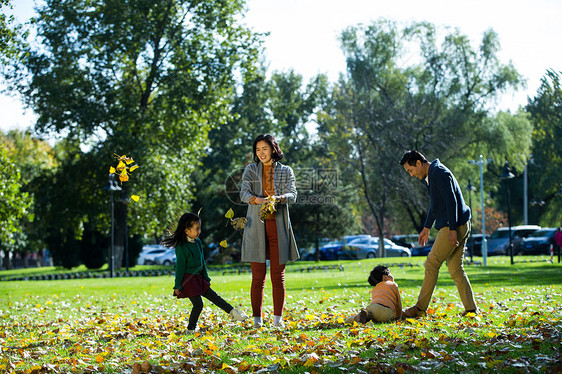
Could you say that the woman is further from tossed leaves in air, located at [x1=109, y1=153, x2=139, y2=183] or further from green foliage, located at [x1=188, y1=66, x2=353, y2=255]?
→ green foliage, located at [x1=188, y1=66, x2=353, y2=255]

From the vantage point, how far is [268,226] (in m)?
7.35

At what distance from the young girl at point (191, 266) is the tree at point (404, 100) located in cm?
3046

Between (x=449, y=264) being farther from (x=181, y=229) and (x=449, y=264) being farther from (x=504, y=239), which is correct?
(x=504, y=239)

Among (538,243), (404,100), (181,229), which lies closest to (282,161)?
(404,100)

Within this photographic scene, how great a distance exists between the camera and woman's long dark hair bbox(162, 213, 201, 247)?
735 cm

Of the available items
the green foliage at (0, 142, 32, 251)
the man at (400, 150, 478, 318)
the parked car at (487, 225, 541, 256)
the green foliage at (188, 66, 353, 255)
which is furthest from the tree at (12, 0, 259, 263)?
the man at (400, 150, 478, 318)

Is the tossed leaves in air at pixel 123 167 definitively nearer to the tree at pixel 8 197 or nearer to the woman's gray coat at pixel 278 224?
the woman's gray coat at pixel 278 224

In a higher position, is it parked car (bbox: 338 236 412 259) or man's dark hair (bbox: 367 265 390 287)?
man's dark hair (bbox: 367 265 390 287)

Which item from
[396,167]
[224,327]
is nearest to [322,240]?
[396,167]

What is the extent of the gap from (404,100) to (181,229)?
104ft

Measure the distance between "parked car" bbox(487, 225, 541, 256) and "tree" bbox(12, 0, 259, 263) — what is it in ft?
66.6

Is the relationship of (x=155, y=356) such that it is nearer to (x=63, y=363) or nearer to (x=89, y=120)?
(x=63, y=363)

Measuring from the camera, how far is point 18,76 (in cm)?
3105

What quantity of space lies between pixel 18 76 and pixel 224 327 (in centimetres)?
2703
